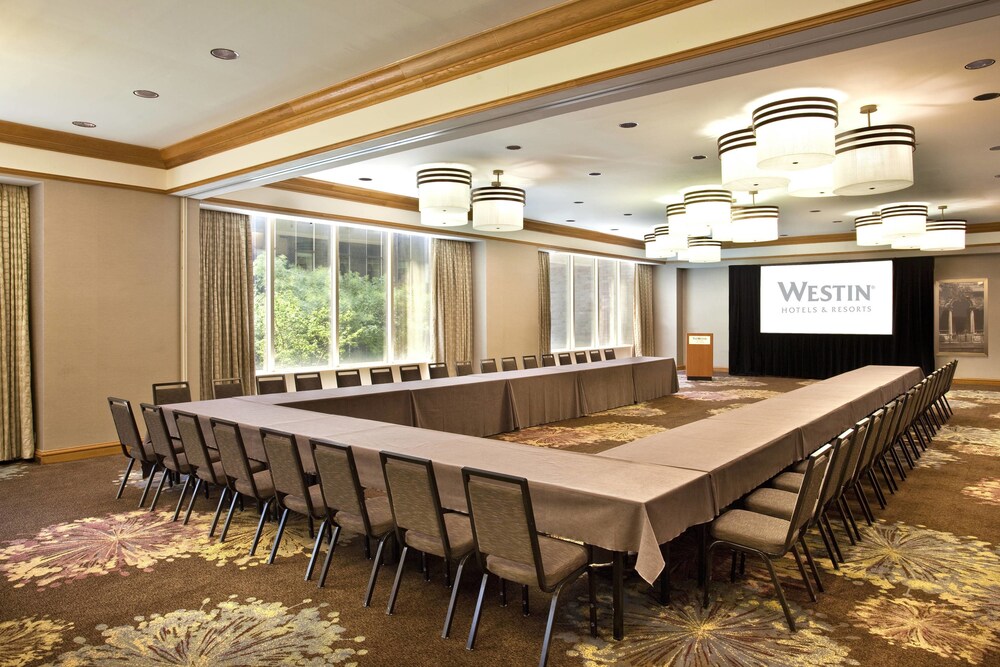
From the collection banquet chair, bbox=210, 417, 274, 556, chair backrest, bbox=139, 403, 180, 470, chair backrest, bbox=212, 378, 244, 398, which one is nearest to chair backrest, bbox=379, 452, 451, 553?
banquet chair, bbox=210, 417, 274, 556

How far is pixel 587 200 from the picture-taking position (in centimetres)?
1008

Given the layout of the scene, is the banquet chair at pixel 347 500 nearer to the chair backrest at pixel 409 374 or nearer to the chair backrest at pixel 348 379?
the chair backrest at pixel 348 379

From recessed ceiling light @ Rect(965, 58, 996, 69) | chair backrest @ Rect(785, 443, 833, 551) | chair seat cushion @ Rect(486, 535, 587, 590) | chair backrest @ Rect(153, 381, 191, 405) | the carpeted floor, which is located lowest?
the carpeted floor

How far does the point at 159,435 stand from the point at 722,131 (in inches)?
218

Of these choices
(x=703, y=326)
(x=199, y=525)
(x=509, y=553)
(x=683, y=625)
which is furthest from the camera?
(x=703, y=326)

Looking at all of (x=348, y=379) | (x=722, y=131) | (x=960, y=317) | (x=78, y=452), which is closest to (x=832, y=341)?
(x=960, y=317)

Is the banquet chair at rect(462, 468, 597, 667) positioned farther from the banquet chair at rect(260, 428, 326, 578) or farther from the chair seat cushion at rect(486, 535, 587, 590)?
the banquet chair at rect(260, 428, 326, 578)

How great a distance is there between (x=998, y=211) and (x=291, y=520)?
1256 cm

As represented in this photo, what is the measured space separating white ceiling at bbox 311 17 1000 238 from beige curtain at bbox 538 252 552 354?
212 centimetres

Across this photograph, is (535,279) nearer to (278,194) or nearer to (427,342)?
(427,342)

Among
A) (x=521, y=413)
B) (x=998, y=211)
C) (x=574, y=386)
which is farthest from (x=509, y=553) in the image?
(x=998, y=211)

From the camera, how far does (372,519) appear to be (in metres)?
3.35

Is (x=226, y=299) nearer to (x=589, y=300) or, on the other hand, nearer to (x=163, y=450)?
(x=163, y=450)

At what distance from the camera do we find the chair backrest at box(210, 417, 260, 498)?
3973 millimetres
